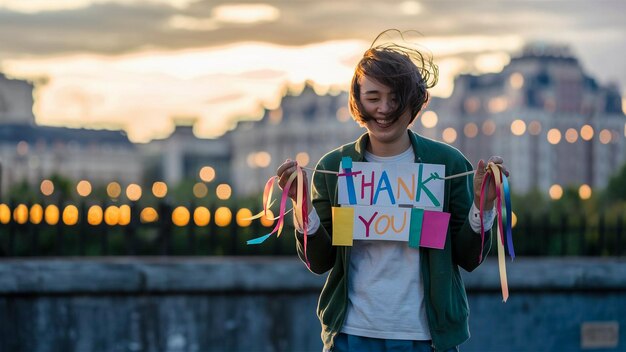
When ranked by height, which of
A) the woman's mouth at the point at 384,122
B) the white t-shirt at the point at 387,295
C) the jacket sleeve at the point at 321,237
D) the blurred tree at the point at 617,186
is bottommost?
the blurred tree at the point at 617,186

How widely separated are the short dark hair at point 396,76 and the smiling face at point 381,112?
0.04 ft

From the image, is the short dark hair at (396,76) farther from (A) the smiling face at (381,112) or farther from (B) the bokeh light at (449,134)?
(B) the bokeh light at (449,134)

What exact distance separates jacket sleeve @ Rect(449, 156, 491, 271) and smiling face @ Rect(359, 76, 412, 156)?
10.4 inches

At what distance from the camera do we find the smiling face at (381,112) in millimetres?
3426

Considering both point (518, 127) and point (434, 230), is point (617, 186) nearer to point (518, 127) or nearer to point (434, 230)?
point (434, 230)

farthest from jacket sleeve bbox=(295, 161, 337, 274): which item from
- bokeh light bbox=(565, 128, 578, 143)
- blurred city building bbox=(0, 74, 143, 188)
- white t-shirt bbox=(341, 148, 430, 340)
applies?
bokeh light bbox=(565, 128, 578, 143)

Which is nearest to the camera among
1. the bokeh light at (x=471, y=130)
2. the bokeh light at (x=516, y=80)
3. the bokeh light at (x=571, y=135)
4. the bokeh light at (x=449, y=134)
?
the bokeh light at (x=571, y=135)

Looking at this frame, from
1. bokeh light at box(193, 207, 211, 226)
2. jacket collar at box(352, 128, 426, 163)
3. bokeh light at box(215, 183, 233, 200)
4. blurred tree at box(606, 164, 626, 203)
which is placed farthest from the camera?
blurred tree at box(606, 164, 626, 203)

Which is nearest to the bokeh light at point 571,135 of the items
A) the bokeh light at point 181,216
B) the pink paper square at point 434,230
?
the bokeh light at point 181,216

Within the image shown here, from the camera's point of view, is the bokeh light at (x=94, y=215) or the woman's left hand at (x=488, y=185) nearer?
the woman's left hand at (x=488, y=185)

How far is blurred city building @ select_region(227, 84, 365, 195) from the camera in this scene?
376 ft

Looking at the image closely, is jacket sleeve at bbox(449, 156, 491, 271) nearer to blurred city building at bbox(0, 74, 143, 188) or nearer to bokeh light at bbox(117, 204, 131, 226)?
bokeh light at bbox(117, 204, 131, 226)

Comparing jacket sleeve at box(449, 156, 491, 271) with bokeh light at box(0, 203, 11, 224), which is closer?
jacket sleeve at box(449, 156, 491, 271)

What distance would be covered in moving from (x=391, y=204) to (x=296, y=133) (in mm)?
114081
